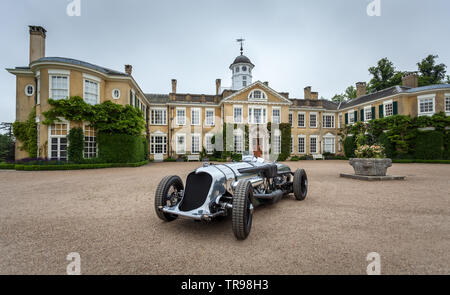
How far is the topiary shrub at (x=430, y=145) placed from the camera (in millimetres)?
16969

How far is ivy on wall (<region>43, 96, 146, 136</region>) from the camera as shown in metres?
13.1

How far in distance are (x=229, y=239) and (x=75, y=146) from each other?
14.2m

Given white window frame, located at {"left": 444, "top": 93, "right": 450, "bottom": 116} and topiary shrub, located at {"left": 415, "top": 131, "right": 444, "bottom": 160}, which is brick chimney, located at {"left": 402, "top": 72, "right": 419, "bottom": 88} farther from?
topiary shrub, located at {"left": 415, "top": 131, "right": 444, "bottom": 160}

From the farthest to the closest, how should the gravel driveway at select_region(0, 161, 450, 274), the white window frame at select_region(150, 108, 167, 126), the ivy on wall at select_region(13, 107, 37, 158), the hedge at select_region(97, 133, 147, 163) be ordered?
the white window frame at select_region(150, 108, 167, 126) < the hedge at select_region(97, 133, 147, 163) < the ivy on wall at select_region(13, 107, 37, 158) < the gravel driveway at select_region(0, 161, 450, 274)

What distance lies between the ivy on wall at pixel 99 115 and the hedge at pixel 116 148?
39 centimetres

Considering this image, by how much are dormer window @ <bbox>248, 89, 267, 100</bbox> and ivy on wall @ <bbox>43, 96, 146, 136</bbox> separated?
11.7 m

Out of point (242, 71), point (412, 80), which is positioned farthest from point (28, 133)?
point (412, 80)

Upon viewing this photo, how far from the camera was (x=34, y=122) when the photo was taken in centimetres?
1373

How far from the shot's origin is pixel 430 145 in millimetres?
17125

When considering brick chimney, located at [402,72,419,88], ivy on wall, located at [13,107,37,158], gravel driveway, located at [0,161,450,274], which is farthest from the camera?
brick chimney, located at [402,72,419,88]

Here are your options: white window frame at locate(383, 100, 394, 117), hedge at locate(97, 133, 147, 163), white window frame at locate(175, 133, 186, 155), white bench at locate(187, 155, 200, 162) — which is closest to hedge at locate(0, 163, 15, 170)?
hedge at locate(97, 133, 147, 163)

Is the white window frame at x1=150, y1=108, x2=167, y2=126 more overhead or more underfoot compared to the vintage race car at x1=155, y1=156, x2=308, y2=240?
more overhead
